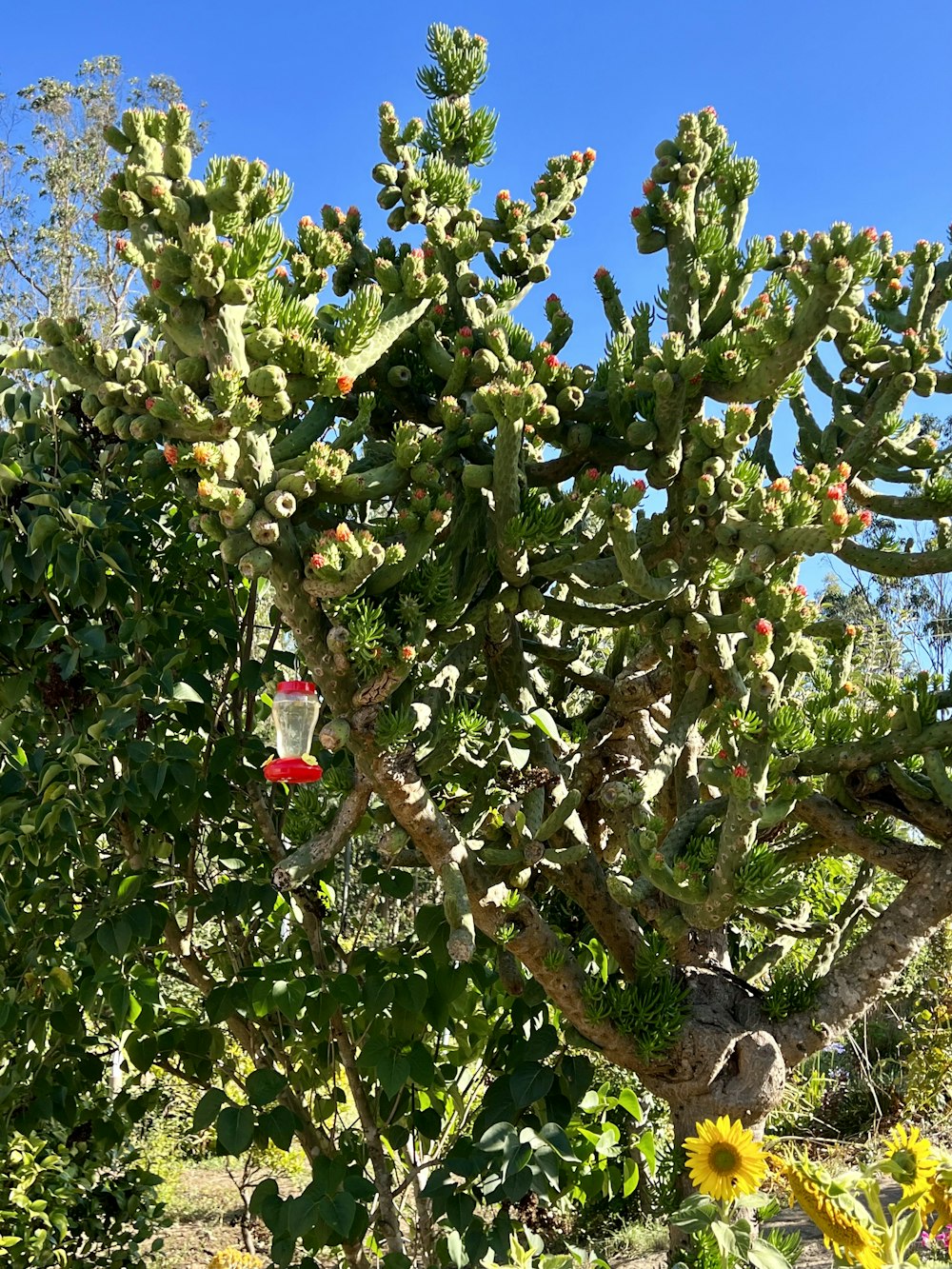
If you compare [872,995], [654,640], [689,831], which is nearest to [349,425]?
[654,640]

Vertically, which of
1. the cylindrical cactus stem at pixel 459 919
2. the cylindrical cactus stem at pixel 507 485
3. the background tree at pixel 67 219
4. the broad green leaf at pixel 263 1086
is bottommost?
the broad green leaf at pixel 263 1086

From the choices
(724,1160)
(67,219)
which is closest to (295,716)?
(724,1160)

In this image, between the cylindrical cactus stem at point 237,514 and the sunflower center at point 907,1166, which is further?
the cylindrical cactus stem at point 237,514

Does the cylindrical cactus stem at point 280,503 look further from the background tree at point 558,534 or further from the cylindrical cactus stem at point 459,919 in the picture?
the cylindrical cactus stem at point 459,919

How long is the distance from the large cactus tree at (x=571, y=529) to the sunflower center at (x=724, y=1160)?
73cm

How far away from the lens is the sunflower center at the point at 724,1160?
1.88m

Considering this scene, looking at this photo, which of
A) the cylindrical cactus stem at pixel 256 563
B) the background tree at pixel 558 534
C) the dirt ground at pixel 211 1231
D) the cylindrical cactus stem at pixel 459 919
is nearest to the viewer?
the cylindrical cactus stem at pixel 256 563

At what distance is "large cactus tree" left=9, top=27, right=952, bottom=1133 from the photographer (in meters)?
2.32

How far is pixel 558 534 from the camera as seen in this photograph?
104 inches

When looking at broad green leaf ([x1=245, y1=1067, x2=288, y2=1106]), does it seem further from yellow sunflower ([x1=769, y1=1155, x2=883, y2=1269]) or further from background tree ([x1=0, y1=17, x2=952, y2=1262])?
yellow sunflower ([x1=769, y1=1155, x2=883, y2=1269])

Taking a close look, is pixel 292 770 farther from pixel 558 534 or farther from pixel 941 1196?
pixel 941 1196

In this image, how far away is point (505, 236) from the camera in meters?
3.35

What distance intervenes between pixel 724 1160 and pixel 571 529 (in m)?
1.54

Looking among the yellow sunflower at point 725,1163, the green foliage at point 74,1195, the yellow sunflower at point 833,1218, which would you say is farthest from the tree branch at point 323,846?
the green foliage at point 74,1195
